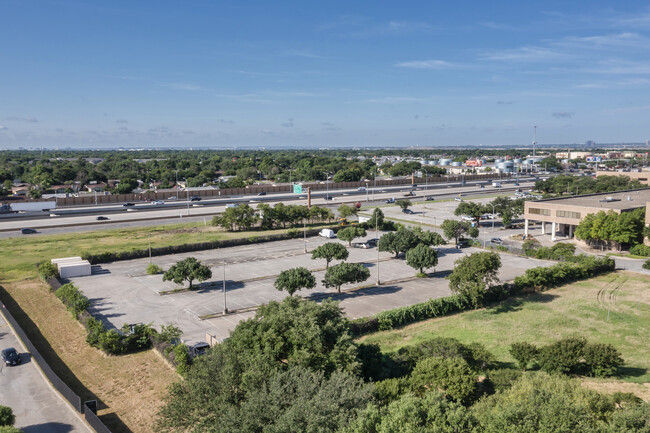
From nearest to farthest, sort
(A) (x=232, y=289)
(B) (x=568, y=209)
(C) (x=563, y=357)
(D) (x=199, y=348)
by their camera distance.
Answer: (C) (x=563, y=357) < (D) (x=199, y=348) < (A) (x=232, y=289) < (B) (x=568, y=209)

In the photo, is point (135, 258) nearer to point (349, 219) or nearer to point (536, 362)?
point (349, 219)

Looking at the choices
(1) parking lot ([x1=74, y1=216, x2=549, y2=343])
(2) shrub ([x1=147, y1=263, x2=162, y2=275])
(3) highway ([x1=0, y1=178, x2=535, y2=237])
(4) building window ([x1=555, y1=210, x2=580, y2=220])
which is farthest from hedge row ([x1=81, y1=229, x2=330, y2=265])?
(4) building window ([x1=555, y1=210, x2=580, y2=220])

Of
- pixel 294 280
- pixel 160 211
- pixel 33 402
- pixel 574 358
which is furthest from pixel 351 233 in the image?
pixel 160 211

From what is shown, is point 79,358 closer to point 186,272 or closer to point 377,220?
point 186,272

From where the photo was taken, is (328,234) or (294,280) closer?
(294,280)

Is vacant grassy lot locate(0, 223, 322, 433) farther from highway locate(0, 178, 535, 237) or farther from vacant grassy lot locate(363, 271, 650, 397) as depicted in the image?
highway locate(0, 178, 535, 237)
